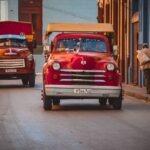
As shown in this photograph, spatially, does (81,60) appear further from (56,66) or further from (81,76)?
(56,66)

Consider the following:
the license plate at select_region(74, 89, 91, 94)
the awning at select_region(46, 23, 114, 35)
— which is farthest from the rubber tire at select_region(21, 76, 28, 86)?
the license plate at select_region(74, 89, 91, 94)

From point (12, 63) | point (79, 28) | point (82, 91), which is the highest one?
point (79, 28)

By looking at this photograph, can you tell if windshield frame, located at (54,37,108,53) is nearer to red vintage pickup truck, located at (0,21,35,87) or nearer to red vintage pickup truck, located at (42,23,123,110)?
red vintage pickup truck, located at (42,23,123,110)

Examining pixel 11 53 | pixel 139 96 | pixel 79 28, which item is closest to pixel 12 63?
pixel 11 53

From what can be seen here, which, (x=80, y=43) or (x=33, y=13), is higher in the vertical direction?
(x=33, y=13)

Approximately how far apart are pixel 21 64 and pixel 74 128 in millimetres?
17935

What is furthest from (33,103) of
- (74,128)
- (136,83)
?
(136,83)

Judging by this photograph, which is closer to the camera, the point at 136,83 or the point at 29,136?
the point at 29,136

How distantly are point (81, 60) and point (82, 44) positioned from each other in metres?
1.54

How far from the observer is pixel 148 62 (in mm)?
26438

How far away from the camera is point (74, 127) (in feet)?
49.2

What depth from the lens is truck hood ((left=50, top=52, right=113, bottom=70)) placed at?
62.4 feet

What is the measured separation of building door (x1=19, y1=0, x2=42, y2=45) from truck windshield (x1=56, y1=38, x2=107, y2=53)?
4964 cm

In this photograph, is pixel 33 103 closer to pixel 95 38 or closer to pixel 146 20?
pixel 95 38
